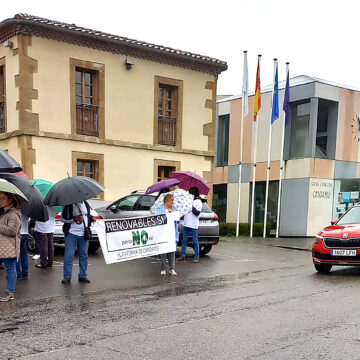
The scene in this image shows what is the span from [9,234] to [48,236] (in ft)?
9.90

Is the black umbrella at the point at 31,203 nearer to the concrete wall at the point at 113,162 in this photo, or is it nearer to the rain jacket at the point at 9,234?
the rain jacket at the point at 9,234

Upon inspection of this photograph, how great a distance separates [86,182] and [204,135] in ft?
39.8

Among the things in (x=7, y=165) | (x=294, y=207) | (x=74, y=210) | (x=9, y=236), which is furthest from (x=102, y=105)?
(x=9, y=236)

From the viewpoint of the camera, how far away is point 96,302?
7.03 metres

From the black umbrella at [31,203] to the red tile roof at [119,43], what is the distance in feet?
28.8

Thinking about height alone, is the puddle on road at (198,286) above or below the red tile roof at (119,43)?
below

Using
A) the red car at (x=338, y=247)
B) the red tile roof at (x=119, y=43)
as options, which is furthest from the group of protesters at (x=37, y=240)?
the red tile roof at (x=119, y=43)

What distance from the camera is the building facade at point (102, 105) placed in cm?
1555

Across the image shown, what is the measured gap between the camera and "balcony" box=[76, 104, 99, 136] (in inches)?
656

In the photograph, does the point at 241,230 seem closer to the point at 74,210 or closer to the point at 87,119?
the point at 87,119

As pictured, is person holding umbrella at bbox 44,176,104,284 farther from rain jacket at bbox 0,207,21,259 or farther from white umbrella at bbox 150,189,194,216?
white umbrella at bbox 150,189,194,216

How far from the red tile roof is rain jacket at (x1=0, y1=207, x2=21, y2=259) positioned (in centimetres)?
1024

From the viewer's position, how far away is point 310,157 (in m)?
20.7

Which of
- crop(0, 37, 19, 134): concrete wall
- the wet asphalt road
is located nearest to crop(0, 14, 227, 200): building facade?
crop(0, 37, 19, 134): concrete wall
